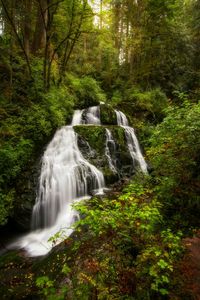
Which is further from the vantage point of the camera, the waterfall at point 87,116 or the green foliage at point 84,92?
the green foliage at point 84,92

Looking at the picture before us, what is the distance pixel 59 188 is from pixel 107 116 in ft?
21.6

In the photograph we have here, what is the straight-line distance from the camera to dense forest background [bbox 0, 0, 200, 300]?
3160mm

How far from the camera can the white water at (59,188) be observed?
25.2 feet

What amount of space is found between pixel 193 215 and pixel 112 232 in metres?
2.03

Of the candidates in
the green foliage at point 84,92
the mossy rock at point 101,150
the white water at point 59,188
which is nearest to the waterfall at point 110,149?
the mossy rock at point 101,150

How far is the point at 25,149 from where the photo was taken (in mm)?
9383

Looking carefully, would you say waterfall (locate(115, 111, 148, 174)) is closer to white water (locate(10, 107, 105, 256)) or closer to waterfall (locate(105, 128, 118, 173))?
waterfall (locate(105, 128, 118, 173))

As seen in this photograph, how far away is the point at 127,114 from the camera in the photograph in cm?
1667

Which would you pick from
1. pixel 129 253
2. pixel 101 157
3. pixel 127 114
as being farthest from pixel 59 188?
pixel 127 114

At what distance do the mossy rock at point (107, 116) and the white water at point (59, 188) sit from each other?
3.19 meters

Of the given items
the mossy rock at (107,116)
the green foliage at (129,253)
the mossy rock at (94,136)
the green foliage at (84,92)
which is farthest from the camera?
the green foliage at (84,92)

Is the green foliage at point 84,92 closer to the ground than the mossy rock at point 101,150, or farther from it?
farther from it

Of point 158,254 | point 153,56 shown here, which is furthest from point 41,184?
point 153,56

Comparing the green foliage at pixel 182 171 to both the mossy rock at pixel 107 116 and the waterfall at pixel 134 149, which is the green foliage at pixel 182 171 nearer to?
the waterfall at pixel 134 149
